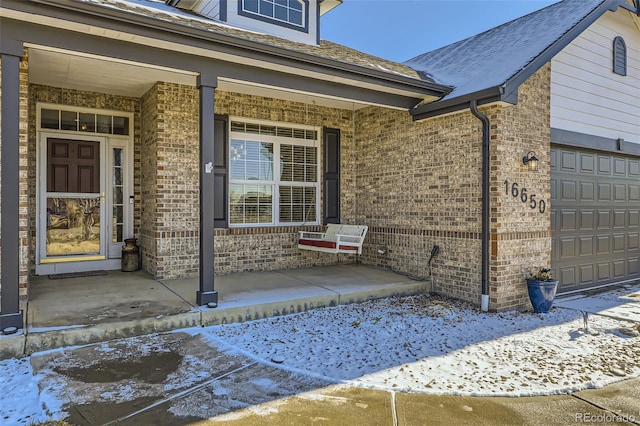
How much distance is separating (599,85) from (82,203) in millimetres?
8944

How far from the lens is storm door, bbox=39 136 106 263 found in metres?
6.73

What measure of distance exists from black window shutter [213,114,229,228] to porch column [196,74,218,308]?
197 cm

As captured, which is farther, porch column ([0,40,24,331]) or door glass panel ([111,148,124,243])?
door glass panel ([111,148,124,243])

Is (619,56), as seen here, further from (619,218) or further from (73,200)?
(73,200)

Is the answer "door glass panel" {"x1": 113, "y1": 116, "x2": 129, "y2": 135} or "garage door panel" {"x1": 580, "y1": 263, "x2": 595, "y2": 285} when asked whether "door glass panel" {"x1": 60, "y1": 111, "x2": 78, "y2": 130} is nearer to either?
"door glass panel" {"x1": 113, "y1": 116, "x2": 129, "y2": 135}

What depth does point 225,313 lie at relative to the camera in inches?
199

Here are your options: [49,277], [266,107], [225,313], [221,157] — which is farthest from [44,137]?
[225,313]

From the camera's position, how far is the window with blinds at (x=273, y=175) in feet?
24.5

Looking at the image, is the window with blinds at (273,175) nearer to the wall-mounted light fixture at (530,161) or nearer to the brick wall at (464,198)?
the brick wall at (464,198)

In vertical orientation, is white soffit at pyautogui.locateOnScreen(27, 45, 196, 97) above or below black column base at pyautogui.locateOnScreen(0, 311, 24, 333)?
above

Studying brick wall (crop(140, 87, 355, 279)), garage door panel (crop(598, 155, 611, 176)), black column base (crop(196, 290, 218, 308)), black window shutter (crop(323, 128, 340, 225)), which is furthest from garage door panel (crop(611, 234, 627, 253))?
black column base (crop(196, 290, 218, 308))

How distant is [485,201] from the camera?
19.7 feet

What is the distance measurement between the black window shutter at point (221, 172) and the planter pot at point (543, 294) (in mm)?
4754

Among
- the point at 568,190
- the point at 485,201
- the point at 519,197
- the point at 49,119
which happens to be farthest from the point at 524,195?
the point at 49,119
